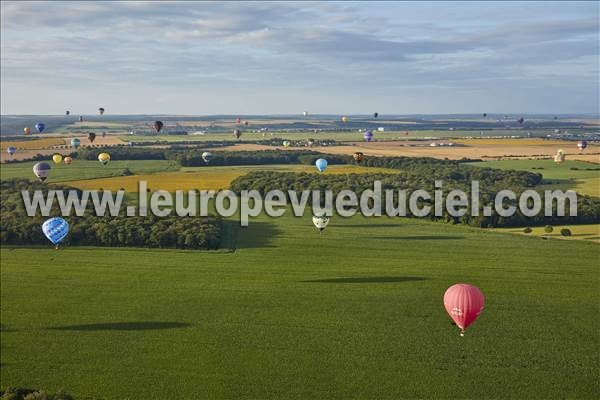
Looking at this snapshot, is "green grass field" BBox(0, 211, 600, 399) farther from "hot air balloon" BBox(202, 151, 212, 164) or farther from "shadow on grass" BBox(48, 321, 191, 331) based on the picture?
"hot air balloon" BBox(202, 151, 212, 164)

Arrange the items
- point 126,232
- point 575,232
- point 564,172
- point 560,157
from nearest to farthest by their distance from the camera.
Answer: point 126,232 < point 575,232 < point 564,172 < point 560,157

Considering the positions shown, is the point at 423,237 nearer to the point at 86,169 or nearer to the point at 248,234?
the point at 248,234

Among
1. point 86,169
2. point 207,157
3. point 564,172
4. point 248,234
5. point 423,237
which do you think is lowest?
point 423,237

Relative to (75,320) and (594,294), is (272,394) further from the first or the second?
(594,294)

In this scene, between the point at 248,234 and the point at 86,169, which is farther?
the point at 86,169

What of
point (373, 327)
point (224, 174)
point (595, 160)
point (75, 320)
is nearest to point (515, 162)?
point (595, 160)

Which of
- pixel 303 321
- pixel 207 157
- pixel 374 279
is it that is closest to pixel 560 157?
pixel 207 157
